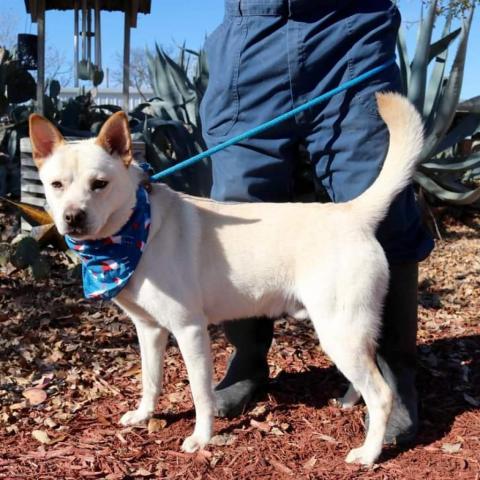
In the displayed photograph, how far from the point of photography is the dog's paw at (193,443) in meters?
2.53

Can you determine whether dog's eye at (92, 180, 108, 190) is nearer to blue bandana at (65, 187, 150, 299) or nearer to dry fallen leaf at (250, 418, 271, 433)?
blue bandana at (65, 187, 150, 299)

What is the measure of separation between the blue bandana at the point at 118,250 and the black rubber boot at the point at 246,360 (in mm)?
820

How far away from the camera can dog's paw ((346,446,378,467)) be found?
8.03ft

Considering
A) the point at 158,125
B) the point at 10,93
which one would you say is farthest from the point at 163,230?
the point at 10,93

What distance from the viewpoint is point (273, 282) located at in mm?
2471

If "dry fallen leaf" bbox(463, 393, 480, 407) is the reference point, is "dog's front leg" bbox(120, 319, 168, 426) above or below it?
above

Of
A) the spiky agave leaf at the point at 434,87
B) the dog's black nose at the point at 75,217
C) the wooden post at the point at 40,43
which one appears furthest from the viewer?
the spiky agave leaf at the point at 434,87

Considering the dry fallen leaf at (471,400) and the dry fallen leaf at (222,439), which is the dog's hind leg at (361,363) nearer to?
the dry fallen leaf at (222,439)

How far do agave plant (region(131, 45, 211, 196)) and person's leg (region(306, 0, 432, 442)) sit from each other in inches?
97.9

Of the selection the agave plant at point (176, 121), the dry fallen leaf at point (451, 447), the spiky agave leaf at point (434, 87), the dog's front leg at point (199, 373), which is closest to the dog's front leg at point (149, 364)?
the dog's front leg at point (199, 373)

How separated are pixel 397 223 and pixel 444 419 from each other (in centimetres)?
96

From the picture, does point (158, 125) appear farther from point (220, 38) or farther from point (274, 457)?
point (274, 457)

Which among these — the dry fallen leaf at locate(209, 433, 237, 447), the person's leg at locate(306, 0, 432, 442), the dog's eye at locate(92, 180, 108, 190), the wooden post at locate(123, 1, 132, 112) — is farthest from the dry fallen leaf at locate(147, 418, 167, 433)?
the wooden post at locate(123, 1, 132, 112)

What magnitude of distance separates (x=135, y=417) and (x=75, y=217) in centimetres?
105
